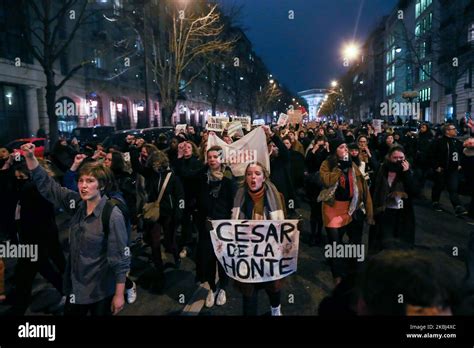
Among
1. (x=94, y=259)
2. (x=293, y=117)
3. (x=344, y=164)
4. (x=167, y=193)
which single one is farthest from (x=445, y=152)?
(x=293, y=117)

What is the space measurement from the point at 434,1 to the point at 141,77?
3341 cm

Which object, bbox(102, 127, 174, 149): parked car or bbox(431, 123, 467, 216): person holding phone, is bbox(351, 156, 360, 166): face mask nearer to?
bbox(431, 123, 467, 216): person holding phone

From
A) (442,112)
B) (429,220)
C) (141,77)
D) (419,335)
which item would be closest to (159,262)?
(419,335)

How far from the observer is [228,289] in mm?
5684

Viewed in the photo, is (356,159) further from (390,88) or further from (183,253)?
(390,88)

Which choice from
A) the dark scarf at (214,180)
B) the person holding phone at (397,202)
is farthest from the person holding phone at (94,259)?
the person holding phone at (397,202)

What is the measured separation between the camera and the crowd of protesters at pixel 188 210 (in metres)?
3.42

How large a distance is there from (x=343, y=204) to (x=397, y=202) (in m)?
0.70

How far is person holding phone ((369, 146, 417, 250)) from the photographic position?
5.57 metres

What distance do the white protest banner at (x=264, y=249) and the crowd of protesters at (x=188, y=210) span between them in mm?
126

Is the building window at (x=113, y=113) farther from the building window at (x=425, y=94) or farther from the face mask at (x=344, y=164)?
the building window at (x=425, y=94)

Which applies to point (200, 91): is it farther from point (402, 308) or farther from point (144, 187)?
point (402, 308)

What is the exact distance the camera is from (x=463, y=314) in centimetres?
201

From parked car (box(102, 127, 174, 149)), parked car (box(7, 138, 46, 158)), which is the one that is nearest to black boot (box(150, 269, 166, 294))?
parked car (box(102, 127, 174, 149))
